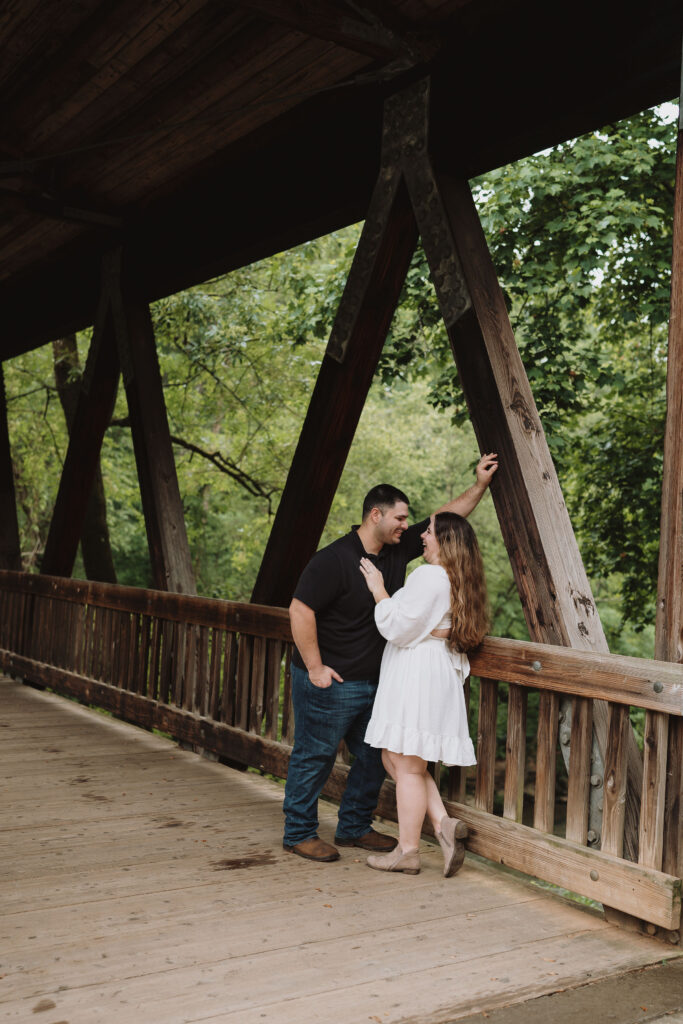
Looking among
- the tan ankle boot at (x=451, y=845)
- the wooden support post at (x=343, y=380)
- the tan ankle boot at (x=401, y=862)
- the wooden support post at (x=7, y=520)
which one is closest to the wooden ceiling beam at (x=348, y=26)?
the wooden support post at (x=343, y=380)

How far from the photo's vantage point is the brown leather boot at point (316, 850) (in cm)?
376

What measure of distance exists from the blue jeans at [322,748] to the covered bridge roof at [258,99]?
2.21m

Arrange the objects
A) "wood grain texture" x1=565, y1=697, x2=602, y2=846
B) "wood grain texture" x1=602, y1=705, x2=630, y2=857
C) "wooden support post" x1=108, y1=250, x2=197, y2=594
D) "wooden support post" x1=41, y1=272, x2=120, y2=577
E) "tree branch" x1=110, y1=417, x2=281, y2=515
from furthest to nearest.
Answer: "tree branch" x1=110, y1=417, x2=281, y2=515
"wooden support post" x1=41, y1=272, x2=120, y2=577
"wooden support post" x1=108, y1=250, x2=197, y2=594
"wood grain texture" x1=565, y1=697, x2=602, y2=846
"wood grain texture" x1=602, y1=705, x2=630, y2=857

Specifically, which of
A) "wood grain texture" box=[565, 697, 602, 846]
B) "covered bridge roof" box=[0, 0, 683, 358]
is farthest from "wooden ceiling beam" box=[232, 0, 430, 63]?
"wood grain texture" box=[565, 697, 602, 846]

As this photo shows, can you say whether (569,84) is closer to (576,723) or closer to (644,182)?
(576,723)

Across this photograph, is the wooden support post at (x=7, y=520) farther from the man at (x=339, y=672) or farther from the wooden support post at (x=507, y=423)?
the wooden support post at (x=507, y=423)

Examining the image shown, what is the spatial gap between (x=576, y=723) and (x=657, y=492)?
23.4 feet

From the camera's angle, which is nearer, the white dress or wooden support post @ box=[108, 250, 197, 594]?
the white dress

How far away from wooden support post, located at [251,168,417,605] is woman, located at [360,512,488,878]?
1.10 metres

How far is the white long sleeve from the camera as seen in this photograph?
3549mm

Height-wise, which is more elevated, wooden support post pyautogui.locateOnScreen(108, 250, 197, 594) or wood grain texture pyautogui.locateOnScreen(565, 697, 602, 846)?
wooden support post pyautogui.locateOnScreen(108, 250, 197, 594)

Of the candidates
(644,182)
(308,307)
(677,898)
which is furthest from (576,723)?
(308,307)

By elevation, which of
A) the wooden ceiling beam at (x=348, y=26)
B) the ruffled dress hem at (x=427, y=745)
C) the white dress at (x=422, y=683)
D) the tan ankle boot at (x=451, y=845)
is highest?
the wooden ceiling beam at (x=348, y=26)

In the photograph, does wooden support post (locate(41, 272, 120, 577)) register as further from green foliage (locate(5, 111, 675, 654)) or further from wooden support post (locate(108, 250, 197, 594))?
green foliage (locate(5, 111, 675, 654))
